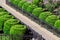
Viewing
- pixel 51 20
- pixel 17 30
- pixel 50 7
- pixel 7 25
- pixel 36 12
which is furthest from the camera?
pixel 50 7

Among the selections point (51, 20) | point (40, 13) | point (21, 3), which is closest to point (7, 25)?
point (40, 13)

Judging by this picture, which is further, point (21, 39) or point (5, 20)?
point (5, 20)

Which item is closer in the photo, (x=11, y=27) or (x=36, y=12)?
(x=11, y=27)

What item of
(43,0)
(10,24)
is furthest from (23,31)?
(43,0)

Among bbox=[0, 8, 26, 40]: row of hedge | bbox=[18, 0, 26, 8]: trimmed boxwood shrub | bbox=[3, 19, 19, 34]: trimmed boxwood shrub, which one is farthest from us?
bbox=[18, 0, 26, 8]: trimmed boxwood shrub

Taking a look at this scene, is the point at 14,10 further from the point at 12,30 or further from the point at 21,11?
the point at 12,30

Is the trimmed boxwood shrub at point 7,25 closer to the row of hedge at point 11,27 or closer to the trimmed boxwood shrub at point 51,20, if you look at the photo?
the row of hedge at point 11,27

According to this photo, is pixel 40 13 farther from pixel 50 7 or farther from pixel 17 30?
pixel 17 30

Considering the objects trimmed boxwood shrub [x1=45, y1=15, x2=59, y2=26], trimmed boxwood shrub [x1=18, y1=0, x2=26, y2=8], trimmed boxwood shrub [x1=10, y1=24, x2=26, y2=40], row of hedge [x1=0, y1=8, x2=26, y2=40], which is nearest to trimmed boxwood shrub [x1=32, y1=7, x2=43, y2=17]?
row of hedge [x1=0, y1=8, x2=26, y2=40]

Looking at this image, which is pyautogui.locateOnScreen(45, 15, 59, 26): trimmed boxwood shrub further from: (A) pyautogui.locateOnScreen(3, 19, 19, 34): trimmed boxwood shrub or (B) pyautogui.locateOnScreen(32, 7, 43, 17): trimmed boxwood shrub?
(A) pyautogui.locateOnScreen(3, 19, 19, 34): trimmed boxwood shrub

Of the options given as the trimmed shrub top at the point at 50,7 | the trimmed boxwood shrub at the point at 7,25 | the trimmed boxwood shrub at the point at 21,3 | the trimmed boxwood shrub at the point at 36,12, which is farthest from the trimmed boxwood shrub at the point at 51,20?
the trimmed boxwood shrub at the point at 21,3

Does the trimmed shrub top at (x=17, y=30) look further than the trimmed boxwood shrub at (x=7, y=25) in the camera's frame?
No
